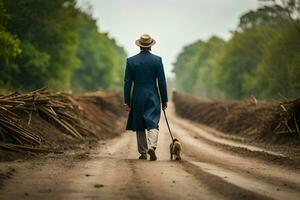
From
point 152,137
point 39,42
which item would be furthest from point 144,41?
point 39,42

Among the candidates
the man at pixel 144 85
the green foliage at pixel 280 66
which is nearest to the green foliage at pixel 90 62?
the green foliage at pixel 280 66

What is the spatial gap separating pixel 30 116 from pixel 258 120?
996cm

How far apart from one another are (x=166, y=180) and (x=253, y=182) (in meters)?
1.23

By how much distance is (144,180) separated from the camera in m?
8.33

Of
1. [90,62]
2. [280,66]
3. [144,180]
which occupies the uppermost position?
[90,62]

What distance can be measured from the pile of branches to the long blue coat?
7.04 ft

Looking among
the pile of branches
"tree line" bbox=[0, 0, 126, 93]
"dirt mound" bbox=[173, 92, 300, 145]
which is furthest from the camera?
"tree line" bbox=[0, 0, 126, 93]

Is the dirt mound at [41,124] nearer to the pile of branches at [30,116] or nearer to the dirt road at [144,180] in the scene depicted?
the pile of branches at [30,116]

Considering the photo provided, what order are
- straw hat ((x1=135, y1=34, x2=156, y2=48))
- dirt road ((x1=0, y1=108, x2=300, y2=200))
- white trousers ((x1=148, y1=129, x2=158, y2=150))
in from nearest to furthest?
dirt road ((x1=0, y1=108, x2=300, y2=200)), white trousers ((x1=148, y1=129, x2=158, y2=150)), straw hat ((x1=135, y1=34, x2=156, y2=48))

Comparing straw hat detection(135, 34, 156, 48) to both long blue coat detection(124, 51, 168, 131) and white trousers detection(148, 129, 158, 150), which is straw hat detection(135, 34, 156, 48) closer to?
long blue coat detection(124, 51, 168, 131)

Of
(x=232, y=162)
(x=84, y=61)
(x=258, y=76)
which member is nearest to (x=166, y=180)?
(x=232, y=162)

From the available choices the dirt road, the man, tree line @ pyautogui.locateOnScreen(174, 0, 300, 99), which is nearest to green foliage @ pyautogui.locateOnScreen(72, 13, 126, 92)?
tree line @ pyautogui.locateOnScreen(174, 0, 300, 99)

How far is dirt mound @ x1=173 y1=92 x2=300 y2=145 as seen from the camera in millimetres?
17047

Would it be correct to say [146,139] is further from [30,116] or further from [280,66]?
[280,66]
